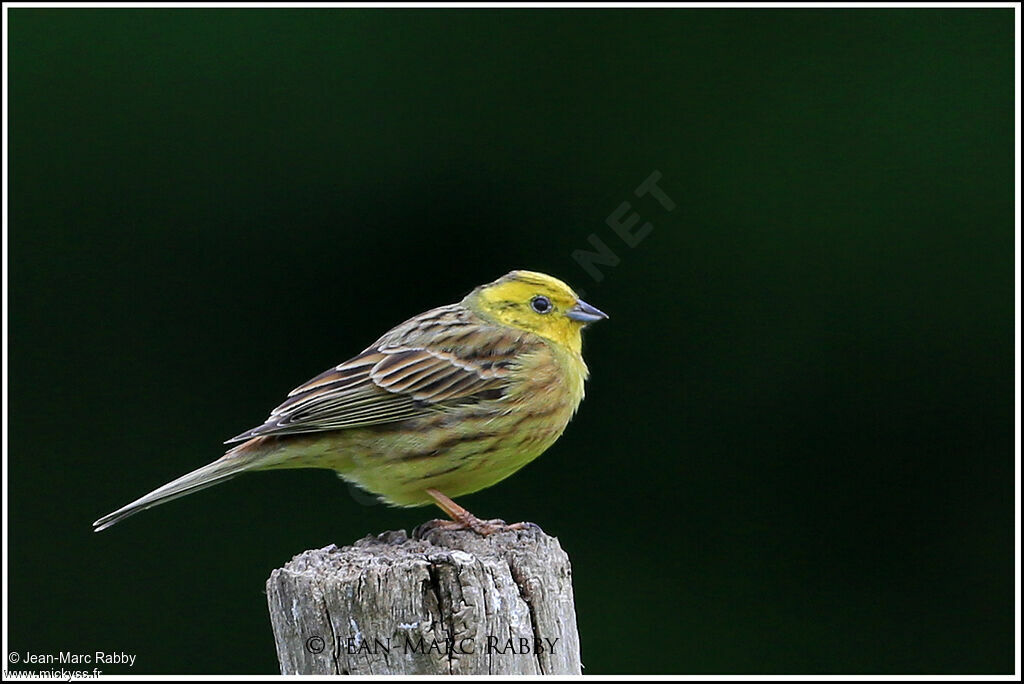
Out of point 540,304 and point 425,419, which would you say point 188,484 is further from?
point 540,304

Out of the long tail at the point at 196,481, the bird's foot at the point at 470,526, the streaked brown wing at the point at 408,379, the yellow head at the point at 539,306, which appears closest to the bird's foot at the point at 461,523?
the bird's foot at the point at 470,526

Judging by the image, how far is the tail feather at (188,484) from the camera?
10.7 feet

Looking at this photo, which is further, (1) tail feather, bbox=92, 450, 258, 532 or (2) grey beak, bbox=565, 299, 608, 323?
(2) grey beak, bbox=565, 299, 608, 323

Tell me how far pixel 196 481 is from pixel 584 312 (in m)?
1.30

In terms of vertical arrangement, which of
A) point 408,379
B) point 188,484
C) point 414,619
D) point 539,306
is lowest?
point 414,619

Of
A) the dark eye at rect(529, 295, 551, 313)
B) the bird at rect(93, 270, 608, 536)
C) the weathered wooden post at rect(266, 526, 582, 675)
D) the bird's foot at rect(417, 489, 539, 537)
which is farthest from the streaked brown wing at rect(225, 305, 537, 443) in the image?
the weathered wooden post at rect(266, 526, 582, 675)

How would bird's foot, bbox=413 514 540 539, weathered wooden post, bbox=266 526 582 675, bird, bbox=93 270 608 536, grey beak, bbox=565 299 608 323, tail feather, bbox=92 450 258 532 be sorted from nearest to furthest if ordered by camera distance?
weathered wooden post, bbox=266 526 582 675
tail feather, bbox=92 450 258 532
bird's foot, bbox=413 514 540 539
bird, bbox=93 270 608 536
grey beak, bbox=565 299 608 323

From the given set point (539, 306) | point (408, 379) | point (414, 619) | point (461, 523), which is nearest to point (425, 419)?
point (408, 379)

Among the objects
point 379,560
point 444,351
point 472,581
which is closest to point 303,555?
point 379,560

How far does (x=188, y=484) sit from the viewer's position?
342 cm

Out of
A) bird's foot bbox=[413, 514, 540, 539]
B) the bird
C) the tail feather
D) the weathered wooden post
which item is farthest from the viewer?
the bird

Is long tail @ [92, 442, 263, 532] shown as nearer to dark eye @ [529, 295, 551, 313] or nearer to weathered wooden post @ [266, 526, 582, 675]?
weathered wooden post @ [266, 526, 582, 675]

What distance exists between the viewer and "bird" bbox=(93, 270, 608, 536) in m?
3.53

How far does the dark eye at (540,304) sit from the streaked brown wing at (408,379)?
11 cm
